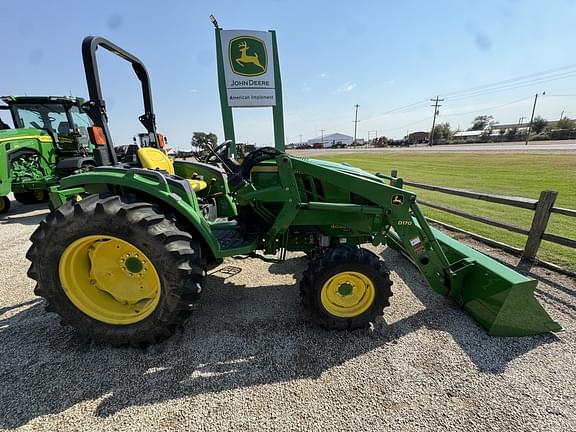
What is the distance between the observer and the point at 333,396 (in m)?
1.88

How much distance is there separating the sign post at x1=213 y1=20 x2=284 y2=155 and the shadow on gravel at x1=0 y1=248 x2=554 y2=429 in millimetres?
5902

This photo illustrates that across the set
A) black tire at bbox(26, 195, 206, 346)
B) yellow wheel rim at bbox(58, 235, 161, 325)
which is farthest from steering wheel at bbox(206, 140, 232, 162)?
yellow wheel rim at bbox(58, 235, 161, 325)

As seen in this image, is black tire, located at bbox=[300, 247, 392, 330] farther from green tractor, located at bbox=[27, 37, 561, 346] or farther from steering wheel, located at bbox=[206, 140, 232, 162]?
steering wheel, located at bbox=[206, 140, 232, 162]

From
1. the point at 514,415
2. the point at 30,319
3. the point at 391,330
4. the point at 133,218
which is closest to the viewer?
the point at 514,415

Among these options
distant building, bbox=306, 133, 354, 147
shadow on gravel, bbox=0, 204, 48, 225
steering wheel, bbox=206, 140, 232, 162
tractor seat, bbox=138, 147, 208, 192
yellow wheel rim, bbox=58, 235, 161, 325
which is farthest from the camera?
distant building, bbox=306, 133, 354, 147

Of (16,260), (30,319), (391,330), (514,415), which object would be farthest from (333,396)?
(16,260)

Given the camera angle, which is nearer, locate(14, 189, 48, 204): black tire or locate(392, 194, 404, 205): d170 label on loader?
locate(392, 194, 404, 205): d170 label on loader

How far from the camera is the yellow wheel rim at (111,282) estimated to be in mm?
2268

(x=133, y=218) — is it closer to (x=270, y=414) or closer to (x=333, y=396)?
(x=270, y=414)

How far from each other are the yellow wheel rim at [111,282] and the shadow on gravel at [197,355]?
0.29 m

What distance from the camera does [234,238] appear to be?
2.84 m

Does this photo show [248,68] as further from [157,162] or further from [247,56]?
[157,162]

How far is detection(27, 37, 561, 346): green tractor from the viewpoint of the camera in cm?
212

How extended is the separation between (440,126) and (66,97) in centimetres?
9061
